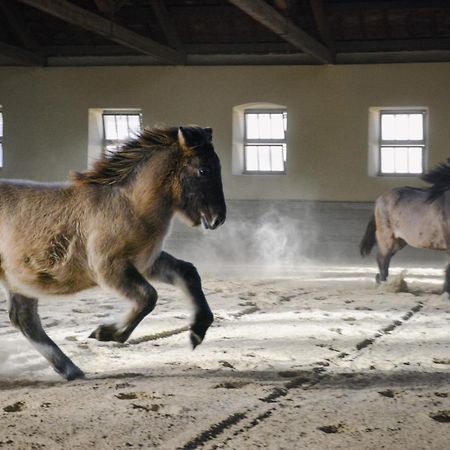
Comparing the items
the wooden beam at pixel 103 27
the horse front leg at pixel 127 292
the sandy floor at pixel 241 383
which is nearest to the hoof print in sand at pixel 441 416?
the sandy floor at pixel 241 383

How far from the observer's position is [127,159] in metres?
4.48

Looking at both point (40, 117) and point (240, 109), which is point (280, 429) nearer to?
point (240, 109)

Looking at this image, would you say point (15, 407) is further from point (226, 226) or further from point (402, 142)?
point (402, 142)

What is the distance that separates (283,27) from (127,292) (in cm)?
943

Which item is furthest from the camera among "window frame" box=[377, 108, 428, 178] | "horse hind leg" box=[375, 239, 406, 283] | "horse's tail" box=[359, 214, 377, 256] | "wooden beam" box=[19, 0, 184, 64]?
"window frame" box=[377, 108, 428, 178]

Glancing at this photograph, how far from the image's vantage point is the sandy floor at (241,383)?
3.18 metres

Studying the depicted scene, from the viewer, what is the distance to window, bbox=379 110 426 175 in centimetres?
1565

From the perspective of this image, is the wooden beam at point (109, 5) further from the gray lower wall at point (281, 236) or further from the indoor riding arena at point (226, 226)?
the gray lower wall at point (281, 236)

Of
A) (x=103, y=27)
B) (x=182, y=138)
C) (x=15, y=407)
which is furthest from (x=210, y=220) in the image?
(x=103, y=27)

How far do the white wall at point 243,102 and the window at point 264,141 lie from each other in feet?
1.04

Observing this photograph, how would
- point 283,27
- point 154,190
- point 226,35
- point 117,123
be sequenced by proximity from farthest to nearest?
point 117,123 < point 226,35 < point 283,27 < point 154,190

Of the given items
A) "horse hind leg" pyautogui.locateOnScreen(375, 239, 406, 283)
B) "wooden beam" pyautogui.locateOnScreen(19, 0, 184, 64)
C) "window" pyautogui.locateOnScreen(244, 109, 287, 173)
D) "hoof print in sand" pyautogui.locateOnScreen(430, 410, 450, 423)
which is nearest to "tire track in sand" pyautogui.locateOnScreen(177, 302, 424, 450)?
"hoof print in sand" pyautogui.locateOnScreen(430, 410, 450, 423)

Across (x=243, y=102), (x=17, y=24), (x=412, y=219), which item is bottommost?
(x=412, y=219)

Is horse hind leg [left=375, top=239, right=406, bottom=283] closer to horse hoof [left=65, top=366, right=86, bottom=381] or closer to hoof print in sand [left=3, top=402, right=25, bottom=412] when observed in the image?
horse hoof [left=65, top=366, right=86, bottom=381]
